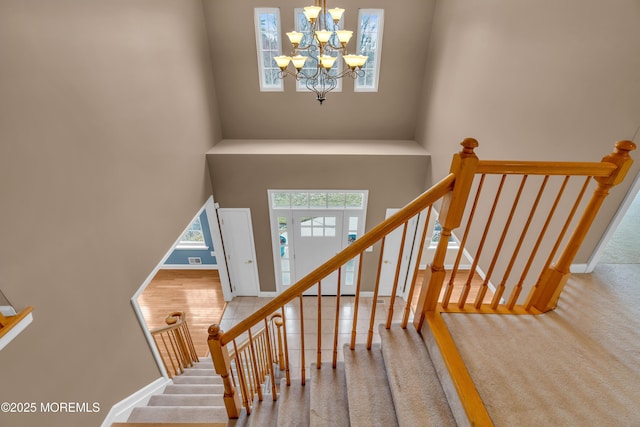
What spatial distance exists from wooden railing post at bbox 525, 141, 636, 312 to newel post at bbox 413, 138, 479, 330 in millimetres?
708

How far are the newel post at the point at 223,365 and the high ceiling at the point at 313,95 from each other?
12.7 ft

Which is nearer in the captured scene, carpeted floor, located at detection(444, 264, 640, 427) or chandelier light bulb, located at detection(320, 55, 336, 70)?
carpeted floor, located at detection(444, 264, 640, 427)

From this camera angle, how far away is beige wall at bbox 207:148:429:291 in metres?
4.69

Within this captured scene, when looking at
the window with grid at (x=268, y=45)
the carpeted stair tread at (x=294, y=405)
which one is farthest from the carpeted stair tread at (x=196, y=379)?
the window with grid at (x=268, y=45)

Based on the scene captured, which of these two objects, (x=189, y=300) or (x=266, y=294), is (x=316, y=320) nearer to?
(x=266, y=294)

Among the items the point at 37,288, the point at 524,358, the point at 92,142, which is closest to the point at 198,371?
the point at 37,288

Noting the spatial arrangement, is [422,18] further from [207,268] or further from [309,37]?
[207,268]

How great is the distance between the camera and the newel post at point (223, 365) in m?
1.88

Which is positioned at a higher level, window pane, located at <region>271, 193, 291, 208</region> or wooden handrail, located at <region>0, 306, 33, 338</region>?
wooden handrail, located at <region>0, 306, 33, 338</region>

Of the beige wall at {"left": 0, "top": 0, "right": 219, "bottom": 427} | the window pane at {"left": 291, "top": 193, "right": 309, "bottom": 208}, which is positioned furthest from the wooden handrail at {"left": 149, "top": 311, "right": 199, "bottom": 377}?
the window pane at {"left": 291, "top": 193, "right": 309, "bottom": 208}

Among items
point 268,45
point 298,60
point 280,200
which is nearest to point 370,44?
point 268,45

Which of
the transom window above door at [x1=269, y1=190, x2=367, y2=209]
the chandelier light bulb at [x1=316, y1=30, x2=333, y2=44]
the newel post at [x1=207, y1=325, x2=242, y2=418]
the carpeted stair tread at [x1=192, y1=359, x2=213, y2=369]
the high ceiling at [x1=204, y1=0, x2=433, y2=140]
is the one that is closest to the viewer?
the newel post at [x1=207, y1=325, x2=242, y2=418]

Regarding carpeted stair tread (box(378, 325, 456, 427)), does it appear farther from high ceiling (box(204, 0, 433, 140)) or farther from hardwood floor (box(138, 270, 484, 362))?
high ceiling (box(204, 0, 433, 140))

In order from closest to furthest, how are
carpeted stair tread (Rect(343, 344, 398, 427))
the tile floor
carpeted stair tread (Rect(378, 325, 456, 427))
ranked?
carpeted stair tread (Rect(378, 325, 456, 427))
carpeted stair tread (Rect(343, 344, 398, 427))
the tile floor
